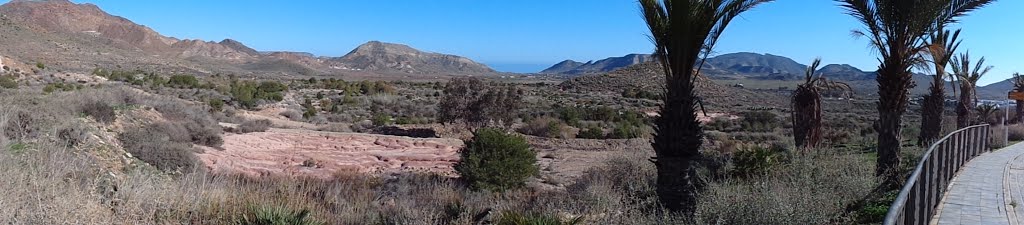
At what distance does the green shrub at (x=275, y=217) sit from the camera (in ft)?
25.6

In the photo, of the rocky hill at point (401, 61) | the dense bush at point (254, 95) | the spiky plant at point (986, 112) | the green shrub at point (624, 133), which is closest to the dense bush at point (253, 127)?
the dense bush at point (254, 95)

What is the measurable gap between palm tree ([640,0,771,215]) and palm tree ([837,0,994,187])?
324 cm

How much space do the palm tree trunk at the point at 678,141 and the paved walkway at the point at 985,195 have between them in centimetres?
302

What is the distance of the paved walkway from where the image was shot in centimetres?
817

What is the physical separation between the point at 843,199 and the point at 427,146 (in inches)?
688

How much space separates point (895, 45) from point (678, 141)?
4934mm

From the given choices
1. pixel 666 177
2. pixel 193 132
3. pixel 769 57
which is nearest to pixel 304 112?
pixel 193 132

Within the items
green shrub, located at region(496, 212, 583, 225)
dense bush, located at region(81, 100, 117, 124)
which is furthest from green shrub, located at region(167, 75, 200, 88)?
green shrub, located at region(496, 212, 583, 225)

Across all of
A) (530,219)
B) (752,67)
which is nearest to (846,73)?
(752,67)

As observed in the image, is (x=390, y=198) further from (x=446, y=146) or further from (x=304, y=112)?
(x=304, y=112)

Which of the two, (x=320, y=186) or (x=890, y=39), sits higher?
(x=890, y=39)

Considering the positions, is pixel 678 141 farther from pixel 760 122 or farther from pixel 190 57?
pixel 190 57

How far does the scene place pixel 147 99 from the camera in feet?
84.3

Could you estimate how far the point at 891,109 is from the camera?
1243 cm
